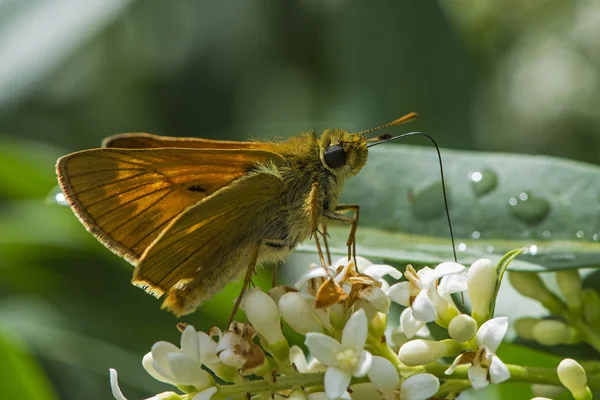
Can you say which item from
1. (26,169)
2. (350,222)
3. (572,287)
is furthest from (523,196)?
(26,169)

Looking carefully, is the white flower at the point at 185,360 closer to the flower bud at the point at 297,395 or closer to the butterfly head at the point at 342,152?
the flower bud at the point at 297,395

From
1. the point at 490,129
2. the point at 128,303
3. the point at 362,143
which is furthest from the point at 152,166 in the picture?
the point at 490,129

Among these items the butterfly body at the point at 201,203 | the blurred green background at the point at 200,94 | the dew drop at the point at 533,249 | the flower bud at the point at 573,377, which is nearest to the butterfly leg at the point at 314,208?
the butterfly body at the point at 201,203

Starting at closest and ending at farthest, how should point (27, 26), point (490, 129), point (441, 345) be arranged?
point (441, 345)
point (27, 26)
point (490, 129)

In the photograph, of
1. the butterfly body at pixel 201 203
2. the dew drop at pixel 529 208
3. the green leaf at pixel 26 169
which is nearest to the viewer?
the butterfly body at pixel 201 203

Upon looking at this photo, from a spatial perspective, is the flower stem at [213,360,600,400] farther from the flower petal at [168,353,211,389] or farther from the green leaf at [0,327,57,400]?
the green leaf at [0,327,57,400]

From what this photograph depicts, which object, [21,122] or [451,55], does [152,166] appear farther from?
[21,122]
